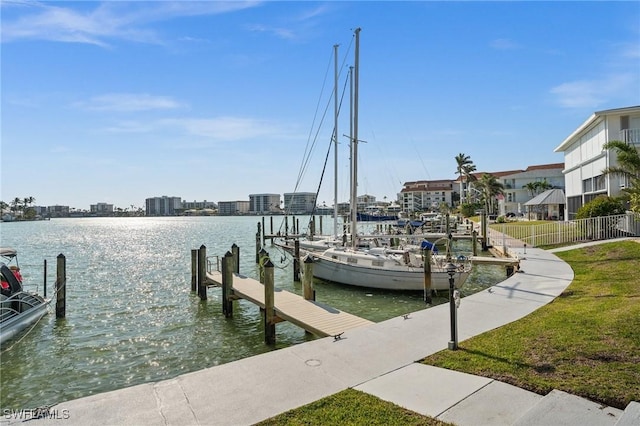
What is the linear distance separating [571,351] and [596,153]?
94.0 ft

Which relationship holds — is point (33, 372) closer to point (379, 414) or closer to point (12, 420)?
point (12, 420)

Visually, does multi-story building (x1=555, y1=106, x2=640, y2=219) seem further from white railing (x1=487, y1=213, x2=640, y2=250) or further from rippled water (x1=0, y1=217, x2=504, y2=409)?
rippled water (x1=0, y1=217, x2=504, y2=409)

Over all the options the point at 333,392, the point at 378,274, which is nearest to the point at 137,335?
the point at 333,392

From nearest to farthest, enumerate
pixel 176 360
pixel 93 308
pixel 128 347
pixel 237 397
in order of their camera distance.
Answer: pixel 237 397, pixel 176 360, pixel 128 347, pixel 93 308

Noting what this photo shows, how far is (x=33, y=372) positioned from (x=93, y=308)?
7.27 meters

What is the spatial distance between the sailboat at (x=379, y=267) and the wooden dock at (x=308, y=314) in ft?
17.2

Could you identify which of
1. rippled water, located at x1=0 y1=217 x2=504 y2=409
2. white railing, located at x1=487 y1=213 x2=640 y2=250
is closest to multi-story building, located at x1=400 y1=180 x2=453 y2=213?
white railing, located at x1=487 y1=213 x2=640 y2=250

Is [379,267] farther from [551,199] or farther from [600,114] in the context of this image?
[551,199]

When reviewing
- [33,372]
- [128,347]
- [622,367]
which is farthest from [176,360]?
[622,367]

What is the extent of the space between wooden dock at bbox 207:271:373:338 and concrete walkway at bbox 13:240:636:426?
3.24ft

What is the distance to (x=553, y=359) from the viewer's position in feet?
22.0

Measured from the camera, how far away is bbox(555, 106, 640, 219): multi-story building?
86.5ft

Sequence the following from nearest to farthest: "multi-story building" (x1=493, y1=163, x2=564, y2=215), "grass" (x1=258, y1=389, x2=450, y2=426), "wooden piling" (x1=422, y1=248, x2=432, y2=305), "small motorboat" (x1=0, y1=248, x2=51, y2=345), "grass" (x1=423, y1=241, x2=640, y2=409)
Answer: "grass" (x1=258, y1=389, x2=450, y2=426) < "grass" (x1=423, y1=241, x2=640, y2=409) < "small motorboat" (x1=0, y1=248, x2=51, y2=345) < "wooden piling" (x1=422, y1=248, x2=432, y2=305) < "multi-story building" (x1=493, y1=163, x2=564, y2=215)

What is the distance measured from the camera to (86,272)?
2750 centimetres
